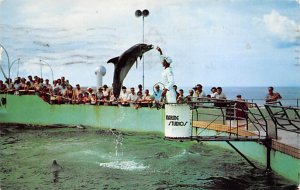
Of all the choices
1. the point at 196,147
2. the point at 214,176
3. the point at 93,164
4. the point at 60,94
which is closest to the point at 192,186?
the point at 214,176

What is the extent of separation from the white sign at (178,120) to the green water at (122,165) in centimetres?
128

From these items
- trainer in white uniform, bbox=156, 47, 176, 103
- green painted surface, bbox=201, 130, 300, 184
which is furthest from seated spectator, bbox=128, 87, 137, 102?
trainer in white uniform, bbox=156, 47, 176, 103

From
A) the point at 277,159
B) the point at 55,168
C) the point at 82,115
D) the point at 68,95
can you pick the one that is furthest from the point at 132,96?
the point at 277,159

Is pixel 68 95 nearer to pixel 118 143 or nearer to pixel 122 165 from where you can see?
pixel 118 143

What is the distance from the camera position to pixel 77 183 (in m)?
10.0

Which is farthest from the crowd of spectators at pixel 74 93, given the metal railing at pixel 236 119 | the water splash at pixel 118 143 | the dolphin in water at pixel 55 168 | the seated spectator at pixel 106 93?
the dolphin in water at pixel 55 168

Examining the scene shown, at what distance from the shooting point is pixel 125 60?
15.2 meters

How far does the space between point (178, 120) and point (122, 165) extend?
3237 millimetres

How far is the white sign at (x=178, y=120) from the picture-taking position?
9.88 m

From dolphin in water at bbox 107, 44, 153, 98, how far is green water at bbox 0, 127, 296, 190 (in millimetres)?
2594

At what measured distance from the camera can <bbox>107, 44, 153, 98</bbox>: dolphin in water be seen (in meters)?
13.7

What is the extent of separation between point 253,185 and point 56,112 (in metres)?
13.8

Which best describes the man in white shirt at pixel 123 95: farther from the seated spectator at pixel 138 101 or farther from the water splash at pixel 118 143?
the water splash at pixel 118 143

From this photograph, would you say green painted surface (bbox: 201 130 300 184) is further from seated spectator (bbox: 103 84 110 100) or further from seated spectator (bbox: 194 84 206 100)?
seated spectator (bbox: 103 84 110 100)
